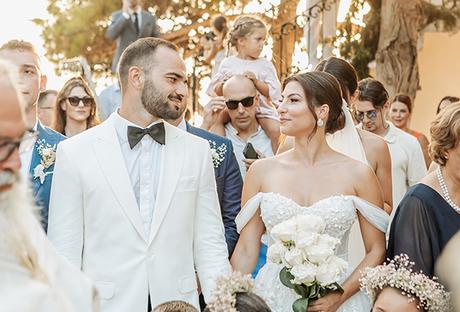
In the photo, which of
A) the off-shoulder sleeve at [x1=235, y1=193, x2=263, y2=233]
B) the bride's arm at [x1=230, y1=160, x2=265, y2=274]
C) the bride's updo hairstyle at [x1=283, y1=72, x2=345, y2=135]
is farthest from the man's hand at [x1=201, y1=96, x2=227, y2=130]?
the off-shoulder sleeve at [x1=235, y1=193, x2=263, y2=233]

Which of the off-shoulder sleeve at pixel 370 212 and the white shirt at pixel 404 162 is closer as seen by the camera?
the off-shoulder sleeve at pixel 370 212

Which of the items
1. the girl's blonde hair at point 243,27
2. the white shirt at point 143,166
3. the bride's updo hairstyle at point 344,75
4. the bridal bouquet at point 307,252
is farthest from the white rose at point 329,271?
the girl's blonde hair at point 243,27

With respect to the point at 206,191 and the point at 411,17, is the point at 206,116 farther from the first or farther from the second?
the point at 411,17

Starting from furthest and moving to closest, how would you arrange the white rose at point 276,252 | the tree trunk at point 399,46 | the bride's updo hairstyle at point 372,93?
the tree trunk at point 399,46, the bride's updo hairstyle at point 372,93, the white rose at point 276,252

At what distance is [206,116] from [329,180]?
2378 millimetres

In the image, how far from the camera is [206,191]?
5.63 m

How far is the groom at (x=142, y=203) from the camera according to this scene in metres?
5.40

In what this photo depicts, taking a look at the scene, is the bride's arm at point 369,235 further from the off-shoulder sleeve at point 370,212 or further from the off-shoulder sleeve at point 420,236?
the off-shoulder sleeve at point 420,236

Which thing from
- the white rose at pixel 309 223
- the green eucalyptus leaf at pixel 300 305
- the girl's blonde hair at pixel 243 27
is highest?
the girl's blonde hair at pixel 243 27

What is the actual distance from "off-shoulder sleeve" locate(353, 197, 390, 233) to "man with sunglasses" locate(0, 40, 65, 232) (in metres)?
1.75

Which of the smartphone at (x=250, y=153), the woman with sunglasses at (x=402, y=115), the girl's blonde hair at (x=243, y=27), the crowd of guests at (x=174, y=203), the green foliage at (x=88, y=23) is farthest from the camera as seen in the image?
the green foliage at (x=88, y=23)

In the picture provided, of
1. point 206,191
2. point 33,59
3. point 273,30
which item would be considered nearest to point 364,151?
point 206,191

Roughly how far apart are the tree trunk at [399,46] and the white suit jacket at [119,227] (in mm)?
8890

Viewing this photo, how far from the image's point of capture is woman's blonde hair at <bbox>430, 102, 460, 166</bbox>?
18.8 ft
